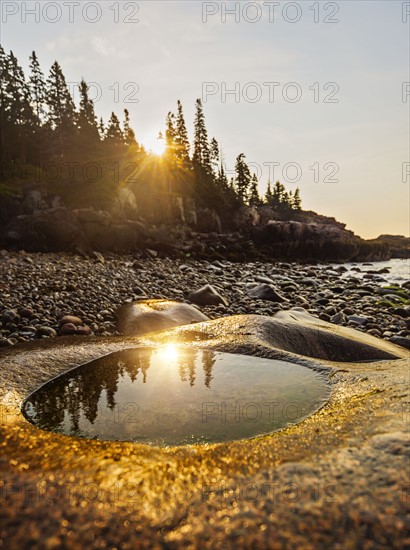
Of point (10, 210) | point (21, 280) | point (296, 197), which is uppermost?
point (296, 197)

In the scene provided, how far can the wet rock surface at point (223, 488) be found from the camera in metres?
1.47

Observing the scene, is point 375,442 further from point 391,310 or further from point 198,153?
point 198,153

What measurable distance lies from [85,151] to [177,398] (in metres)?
57.8

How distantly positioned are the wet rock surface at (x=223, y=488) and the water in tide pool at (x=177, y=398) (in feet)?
1.13

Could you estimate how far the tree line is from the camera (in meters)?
40.8

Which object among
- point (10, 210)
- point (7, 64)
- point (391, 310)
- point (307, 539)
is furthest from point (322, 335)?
point (7, 64)

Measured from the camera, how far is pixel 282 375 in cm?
433

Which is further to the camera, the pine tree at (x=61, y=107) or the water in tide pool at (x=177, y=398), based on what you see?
the pine tree at (x=61, y=107)

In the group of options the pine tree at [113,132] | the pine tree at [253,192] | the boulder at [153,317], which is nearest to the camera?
the boulder at [153,317]

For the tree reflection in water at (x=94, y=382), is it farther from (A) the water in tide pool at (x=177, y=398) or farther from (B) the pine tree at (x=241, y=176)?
(B) the pine tree at (x=241, y=176)

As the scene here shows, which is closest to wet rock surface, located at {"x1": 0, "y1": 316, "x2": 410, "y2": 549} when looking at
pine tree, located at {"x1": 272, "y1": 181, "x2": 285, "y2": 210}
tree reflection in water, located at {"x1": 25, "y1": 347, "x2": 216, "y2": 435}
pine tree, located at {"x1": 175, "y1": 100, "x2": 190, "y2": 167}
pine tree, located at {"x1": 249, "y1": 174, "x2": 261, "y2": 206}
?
tree reflection in water, located at {"x1": 25, "y1": 347, "x2": 216, "y2": 435}

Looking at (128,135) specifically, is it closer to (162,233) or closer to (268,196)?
(162,233)

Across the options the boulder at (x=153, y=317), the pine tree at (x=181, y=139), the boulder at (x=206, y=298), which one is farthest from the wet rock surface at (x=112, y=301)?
the pine tree at (x=181, y=139)

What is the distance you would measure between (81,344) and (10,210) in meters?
26.8
